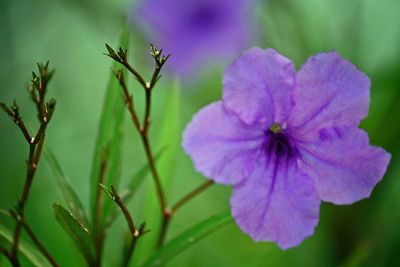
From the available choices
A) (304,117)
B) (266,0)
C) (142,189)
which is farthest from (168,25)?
(304,117)

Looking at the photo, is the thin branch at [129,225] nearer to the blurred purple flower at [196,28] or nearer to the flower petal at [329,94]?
the flower petal at [329,94]

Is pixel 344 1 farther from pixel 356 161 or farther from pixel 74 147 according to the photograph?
pixel 356 161

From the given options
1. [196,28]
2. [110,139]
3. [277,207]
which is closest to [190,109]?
[196,28]

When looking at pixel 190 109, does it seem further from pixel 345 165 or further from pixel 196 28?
pixel 345 165

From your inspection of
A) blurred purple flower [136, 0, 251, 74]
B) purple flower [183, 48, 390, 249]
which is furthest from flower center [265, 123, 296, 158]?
blurred purple flower [136, 0, 251, 74]

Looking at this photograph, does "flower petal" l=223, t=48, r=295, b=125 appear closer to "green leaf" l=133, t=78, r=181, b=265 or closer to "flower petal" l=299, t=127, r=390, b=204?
"flower petal" l=299, t=127, r=390, b=204

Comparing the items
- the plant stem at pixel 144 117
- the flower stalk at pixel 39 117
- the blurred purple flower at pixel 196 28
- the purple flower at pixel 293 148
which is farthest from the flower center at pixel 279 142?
the blurred purple flower at pixel 196 28

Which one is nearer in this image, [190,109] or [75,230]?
[75,230]
